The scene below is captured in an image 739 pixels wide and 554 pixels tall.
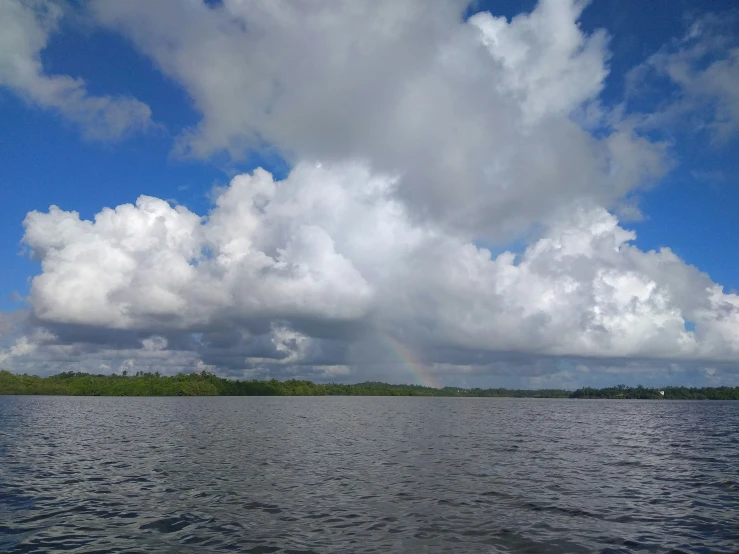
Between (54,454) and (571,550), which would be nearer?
(571,550)

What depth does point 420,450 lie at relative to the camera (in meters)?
53.9

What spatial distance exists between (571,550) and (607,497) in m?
12.5

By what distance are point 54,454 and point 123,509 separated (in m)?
26.5

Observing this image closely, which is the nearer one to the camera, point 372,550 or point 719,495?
point 372,550

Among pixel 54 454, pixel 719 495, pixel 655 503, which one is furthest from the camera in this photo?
Answer: pixel 54 454

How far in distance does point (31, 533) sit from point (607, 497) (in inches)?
1256

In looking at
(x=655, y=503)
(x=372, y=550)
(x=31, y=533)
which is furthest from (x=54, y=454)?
(x=655, y=503)

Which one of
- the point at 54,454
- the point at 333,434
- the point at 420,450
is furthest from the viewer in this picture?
the point at 333,434

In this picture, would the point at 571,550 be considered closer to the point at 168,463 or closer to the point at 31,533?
the point at 31,533

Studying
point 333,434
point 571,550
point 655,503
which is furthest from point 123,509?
point 333,434

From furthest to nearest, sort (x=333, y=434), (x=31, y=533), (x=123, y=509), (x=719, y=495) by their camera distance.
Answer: (x=333, y=434)
(x=719, y=495)
(x=123, y=509)
(x=31, y=533)

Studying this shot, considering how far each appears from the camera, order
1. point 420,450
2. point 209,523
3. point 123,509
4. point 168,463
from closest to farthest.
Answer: point 209,523
point 123,509
point 168,463
point 420,450

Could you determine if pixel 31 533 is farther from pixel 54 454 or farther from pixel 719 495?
pixel 719 495

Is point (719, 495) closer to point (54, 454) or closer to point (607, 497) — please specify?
point (607, 497)
